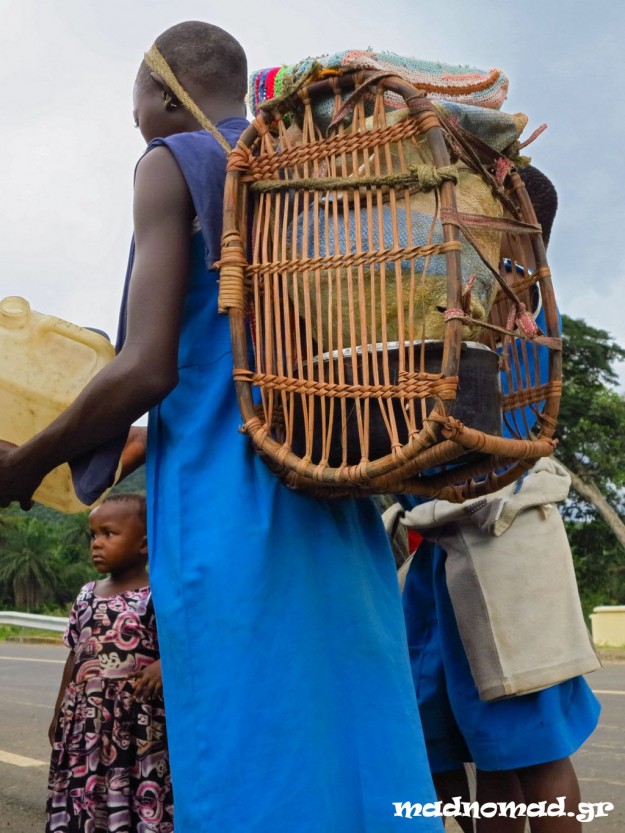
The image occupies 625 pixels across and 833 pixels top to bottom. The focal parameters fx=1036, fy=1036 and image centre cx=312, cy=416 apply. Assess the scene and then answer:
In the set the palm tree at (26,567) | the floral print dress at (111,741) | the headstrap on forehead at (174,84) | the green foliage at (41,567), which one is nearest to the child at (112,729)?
the floral print dress at (111,741)

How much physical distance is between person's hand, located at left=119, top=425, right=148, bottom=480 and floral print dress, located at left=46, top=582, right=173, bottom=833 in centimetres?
116

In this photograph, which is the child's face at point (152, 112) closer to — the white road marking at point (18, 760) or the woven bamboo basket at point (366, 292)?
the woven bamboo basket at point (366, 292)

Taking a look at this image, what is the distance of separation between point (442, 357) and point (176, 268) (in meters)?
0.49

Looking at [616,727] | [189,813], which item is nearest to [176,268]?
[189,813]

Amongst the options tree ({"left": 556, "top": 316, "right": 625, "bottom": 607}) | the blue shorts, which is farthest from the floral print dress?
tree ({"left": 556, "top": 316, "right": 625, "bottom": 607})

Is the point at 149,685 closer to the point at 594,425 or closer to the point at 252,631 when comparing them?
the point at 252,631

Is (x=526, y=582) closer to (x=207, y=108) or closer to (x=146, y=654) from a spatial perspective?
(x=146, y=654)

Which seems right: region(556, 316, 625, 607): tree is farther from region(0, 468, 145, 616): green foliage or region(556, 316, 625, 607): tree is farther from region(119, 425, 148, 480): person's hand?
region(119, 425, 148, 480): person's hand

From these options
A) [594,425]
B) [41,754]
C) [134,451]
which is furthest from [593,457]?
[134,451]

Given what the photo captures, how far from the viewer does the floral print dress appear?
2.88 meters

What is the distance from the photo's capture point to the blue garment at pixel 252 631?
158 centimetres

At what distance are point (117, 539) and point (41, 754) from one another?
2611 millimetres

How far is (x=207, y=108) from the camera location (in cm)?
196

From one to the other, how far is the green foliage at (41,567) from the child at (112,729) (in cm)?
3899
